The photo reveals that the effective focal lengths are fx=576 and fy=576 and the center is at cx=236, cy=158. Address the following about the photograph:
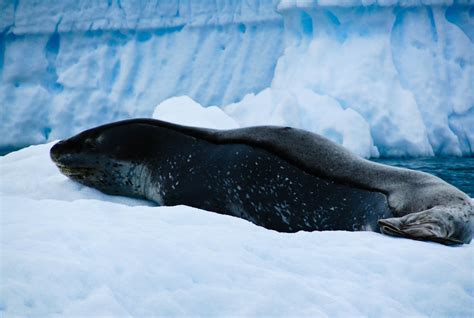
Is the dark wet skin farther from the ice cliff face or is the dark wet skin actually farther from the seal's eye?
the ice cliff face

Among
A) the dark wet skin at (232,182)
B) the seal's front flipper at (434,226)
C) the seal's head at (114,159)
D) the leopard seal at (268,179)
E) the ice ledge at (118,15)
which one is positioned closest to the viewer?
the seal's front flipper at (434,226)

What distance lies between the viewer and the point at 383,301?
1.35 metres

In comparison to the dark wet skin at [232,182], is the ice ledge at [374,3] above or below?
above

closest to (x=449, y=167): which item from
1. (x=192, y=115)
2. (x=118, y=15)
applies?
(x=192, y=115)

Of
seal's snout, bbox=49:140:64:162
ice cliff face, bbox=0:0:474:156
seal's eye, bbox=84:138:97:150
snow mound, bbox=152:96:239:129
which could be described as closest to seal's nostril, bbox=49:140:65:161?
seal's snout, bbox=49:140:64:162

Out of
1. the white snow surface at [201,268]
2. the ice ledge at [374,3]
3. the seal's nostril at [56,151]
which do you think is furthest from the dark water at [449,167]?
the white snow surface at [201,268]

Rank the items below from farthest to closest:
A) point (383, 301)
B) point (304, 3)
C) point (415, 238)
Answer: point (304, 3), point (415, 238), point (383, 301)

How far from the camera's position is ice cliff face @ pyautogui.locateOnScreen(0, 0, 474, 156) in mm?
10406

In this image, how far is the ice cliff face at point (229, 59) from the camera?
10.4 metres

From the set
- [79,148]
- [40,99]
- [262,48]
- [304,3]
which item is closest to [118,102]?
[40,99]

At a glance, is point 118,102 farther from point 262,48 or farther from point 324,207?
point 324,207

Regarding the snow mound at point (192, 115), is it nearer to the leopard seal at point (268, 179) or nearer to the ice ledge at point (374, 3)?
the leopard seal at point (268, 179)

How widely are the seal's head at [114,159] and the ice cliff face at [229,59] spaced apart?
7.17m

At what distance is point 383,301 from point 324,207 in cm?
122
